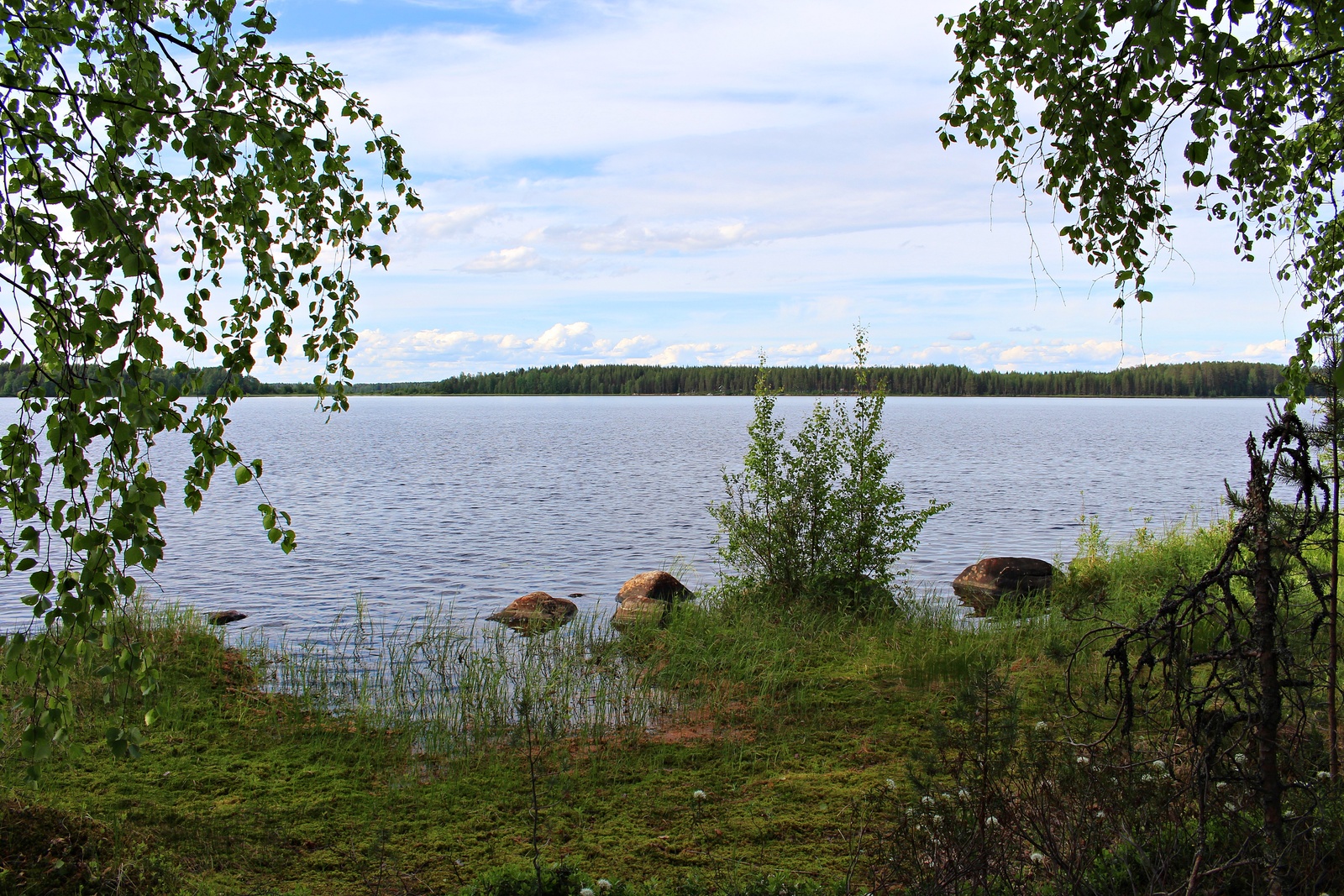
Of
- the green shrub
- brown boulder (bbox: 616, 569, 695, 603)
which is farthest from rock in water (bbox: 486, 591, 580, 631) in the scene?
the green shrub

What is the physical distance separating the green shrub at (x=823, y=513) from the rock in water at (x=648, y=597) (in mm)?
1501

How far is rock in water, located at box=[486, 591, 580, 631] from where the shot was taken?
45.1 ft

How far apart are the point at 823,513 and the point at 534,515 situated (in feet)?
52.3

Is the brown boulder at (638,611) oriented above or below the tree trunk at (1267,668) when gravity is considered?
below

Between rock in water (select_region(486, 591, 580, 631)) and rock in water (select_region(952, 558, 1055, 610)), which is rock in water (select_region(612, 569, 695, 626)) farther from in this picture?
rock in water (select_region(952, 558, 1055, 610))

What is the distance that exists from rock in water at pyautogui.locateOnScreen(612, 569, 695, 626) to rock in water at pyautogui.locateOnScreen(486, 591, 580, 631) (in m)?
0.85

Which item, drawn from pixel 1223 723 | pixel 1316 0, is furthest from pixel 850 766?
pixel 1316 0

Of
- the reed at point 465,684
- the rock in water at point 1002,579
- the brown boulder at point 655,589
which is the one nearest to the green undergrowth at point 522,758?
the reed at point 465,684

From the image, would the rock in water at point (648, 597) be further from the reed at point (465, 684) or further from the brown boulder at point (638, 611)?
the reed at point (465, 684)

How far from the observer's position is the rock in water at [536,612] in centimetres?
1373

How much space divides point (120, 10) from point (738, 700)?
8.10 m

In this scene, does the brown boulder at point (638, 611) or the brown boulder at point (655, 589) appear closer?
the brown boulder at point (638, 611)

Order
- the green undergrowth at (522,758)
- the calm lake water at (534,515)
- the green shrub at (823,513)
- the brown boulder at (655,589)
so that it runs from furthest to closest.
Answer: the calm lake water at (534,515)
the brown boulder at (655,589)
the green shrub at (823,513)
the green undergrowth at (522,758)

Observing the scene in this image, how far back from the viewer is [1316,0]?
3588 mm
